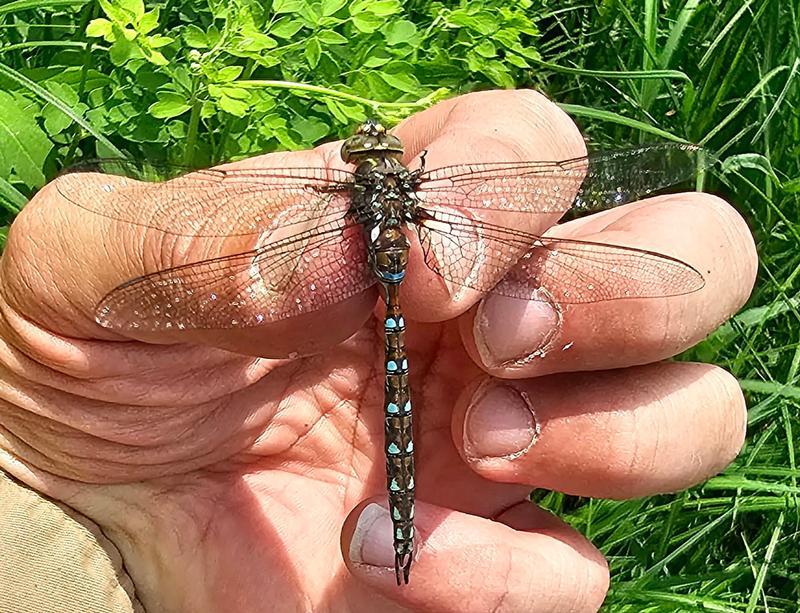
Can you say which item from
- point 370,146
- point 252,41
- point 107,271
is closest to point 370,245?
point 370,146

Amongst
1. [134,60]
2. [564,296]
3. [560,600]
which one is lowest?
[560,600]

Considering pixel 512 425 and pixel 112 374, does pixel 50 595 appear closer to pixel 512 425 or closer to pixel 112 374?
pixel 112 374

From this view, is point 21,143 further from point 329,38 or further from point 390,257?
point 390,257

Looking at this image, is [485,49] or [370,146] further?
[485,49]

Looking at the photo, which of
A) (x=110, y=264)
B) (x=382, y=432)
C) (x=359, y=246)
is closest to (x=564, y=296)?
(x=359, y=246)

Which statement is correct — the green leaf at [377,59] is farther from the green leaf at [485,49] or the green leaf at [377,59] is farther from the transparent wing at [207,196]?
the transparent wing at [207,196]

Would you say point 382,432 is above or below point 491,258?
below

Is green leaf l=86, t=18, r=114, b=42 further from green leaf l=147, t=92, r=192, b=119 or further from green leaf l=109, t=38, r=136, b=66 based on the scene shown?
green leaf l=147, t=92, r=192, b=119

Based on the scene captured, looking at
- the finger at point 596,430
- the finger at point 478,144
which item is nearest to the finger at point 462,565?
the finger at point 596,430
